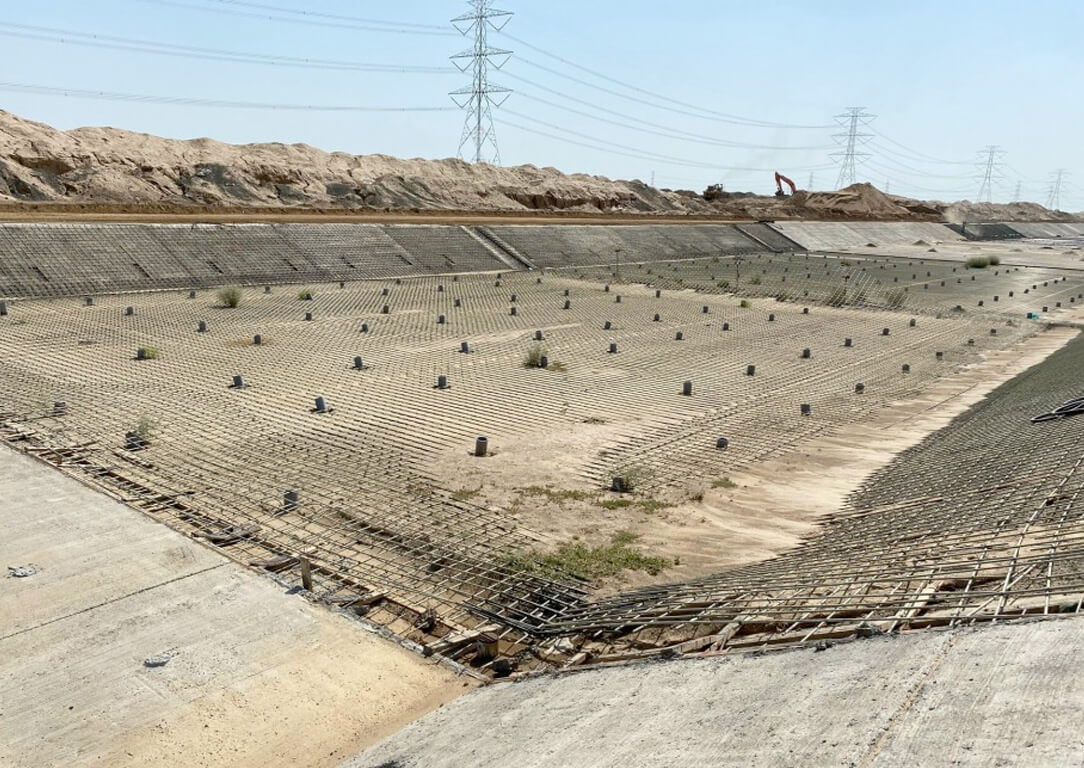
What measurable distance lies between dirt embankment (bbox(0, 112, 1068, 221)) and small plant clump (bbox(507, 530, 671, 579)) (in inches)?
1277

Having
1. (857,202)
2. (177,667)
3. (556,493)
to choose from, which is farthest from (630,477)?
(857,202)

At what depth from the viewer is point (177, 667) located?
22.7 ft

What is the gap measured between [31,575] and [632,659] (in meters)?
6.08

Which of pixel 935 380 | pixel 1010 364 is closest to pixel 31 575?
pixel 935 380

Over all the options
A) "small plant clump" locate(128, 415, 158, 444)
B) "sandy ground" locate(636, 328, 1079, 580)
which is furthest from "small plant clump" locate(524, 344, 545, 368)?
"small plant clump" locate(128, 415, 158, 444)

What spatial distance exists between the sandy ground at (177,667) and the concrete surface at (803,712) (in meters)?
0.61

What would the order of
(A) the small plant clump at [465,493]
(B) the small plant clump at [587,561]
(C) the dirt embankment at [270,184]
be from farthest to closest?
(C) the dirt embankment at [270,184], (A) the small plant clump at [465,493], (B) the small plant clump at [587,561]

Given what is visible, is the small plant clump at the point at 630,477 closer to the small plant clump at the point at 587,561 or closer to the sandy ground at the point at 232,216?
the small plant clump at the point at 587,561

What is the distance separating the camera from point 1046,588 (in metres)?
6.01

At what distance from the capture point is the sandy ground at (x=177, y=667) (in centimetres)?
609

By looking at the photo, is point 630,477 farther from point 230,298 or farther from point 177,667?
point 230,298

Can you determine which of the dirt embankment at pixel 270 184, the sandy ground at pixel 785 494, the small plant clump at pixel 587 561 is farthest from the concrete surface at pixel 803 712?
the dirt embankment at pixel 270 184

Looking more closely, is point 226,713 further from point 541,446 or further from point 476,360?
point 476,360

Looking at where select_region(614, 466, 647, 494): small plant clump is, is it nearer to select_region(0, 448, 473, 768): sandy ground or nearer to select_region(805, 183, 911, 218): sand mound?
select_region(0, 448, 473, 768): sandy ground
